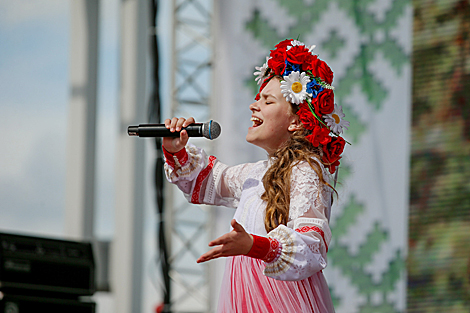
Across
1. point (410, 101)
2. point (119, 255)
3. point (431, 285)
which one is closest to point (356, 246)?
point (431, 285)

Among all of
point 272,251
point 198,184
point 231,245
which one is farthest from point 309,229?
point 198,184

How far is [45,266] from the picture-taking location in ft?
6.34

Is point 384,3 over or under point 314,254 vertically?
over

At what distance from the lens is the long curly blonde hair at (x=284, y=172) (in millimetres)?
1392

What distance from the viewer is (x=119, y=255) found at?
15.9 ft

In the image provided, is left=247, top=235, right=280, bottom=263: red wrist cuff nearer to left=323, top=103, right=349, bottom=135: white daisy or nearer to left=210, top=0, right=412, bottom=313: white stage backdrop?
left=323, top=103, right=349, bottom=135: white daisy

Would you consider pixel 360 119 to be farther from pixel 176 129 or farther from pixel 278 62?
pixel 176 129

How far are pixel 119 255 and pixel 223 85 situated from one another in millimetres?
2513

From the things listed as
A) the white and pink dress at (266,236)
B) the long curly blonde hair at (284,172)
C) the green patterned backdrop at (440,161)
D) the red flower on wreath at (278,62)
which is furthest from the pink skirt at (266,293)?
the green patterned backdrop at (440,161)

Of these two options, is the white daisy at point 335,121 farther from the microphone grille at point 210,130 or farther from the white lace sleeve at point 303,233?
the microphone grille at point 210,130

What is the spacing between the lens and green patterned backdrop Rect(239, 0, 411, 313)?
2820 mm

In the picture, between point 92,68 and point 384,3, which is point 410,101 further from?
point 92,68

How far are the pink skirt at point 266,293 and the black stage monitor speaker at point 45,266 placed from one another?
30.4 inches

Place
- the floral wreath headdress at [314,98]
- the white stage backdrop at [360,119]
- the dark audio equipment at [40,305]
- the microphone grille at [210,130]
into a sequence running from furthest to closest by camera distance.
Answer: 1. the white stage backdrop at [360,119]
2. the dark audio equipment at [40,305]
3. the floral wreath headdress at [314,98]
4. the microphone grille at [210,130]
